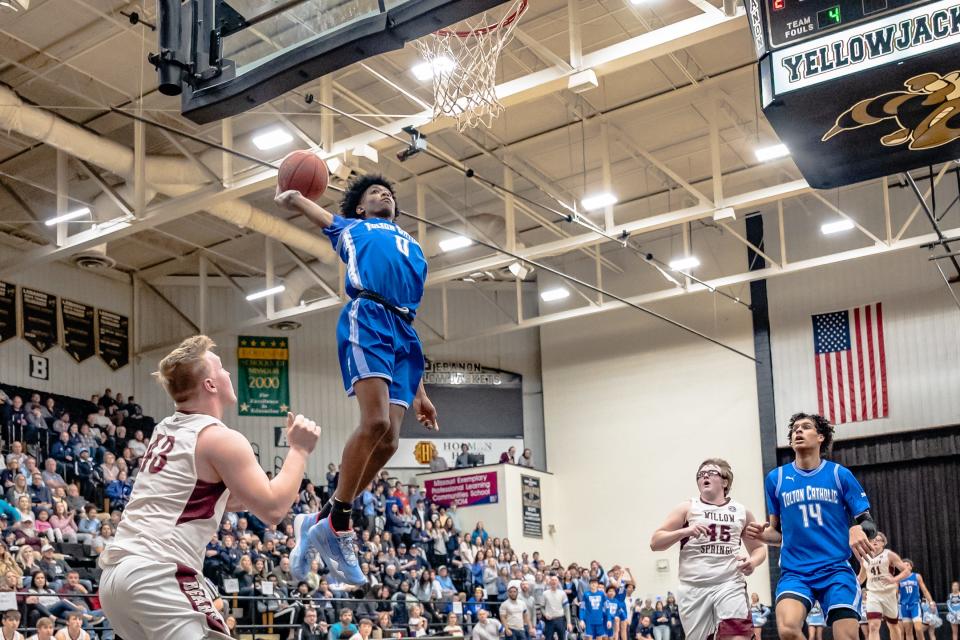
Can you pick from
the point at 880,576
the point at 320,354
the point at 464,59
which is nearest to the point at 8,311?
the point at 320,354

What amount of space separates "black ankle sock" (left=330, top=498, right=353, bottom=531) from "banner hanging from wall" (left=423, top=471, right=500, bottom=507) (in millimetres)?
23031

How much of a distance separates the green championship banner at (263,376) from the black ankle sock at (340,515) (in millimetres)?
23784

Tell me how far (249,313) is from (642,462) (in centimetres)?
1084

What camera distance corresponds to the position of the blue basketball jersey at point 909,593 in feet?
67.2

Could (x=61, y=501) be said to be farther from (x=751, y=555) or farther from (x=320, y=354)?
(x=320, y=354)

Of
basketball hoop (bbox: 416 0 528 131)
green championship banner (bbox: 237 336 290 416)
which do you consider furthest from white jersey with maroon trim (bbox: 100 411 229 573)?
green championship banner (bbox: 237 336 290 416)

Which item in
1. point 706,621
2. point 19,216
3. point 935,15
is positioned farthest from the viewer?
point 19,216

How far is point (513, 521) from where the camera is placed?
93.2ft

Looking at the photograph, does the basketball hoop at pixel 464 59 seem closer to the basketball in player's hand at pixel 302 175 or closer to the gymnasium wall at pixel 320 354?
the basketball in player's hand at pixel 302 175

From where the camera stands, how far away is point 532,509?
29172 mm

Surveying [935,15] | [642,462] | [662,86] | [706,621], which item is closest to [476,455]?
[642,462]

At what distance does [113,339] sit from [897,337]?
1830cm

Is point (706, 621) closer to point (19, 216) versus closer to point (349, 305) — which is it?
point (349, 305)

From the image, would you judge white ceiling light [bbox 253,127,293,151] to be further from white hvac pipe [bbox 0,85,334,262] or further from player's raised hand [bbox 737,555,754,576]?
player's raised hand [bbox 737,555,754,576]
